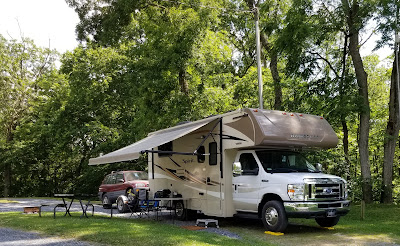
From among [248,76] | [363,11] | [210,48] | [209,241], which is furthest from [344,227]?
[248,76]

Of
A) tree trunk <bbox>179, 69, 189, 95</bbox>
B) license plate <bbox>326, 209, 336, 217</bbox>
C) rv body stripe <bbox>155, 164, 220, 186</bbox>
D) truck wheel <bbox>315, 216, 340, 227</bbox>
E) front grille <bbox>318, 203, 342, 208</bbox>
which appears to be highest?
tree trunk <bbox>179, 69, 189, 95</bbox>

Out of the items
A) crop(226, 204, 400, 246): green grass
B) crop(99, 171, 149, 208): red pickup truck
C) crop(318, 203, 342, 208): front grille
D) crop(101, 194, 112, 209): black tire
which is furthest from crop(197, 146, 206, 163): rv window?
crop(101, 194, 112, 209): black tire

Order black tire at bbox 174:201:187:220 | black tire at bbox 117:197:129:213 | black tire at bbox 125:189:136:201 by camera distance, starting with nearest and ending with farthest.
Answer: black tire at bbox 174:201:187:220 → black tire at bbox 125:189:136:201 → black tire at bbox 117:197:129:213

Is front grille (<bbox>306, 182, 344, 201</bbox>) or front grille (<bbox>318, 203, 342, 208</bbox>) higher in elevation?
front grille (<bbox>306, 182, 344, 201</bbox>)

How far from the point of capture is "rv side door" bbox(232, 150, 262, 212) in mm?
10425

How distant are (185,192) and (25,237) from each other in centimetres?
514

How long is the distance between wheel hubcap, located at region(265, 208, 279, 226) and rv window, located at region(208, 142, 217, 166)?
92.3 inches

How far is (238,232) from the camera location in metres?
10.5

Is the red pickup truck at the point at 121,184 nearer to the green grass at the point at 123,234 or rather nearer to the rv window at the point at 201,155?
the rv window at the point at 201,155

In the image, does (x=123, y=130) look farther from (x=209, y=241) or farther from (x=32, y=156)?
(x=209, y=241)

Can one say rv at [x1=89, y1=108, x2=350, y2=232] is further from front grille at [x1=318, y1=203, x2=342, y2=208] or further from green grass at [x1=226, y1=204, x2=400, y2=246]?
green grass at [x1=226, y1=204, x2=400, y2=246]

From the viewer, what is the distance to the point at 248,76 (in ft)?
82.1

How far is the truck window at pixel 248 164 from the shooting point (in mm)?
10627

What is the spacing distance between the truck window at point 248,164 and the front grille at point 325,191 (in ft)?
5.10
